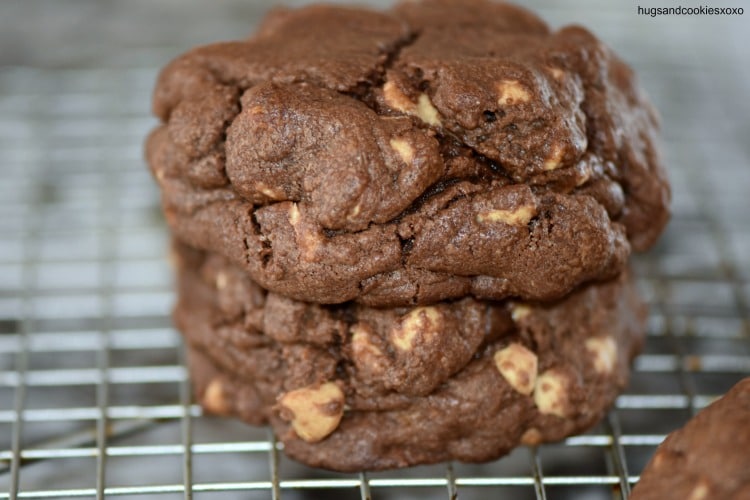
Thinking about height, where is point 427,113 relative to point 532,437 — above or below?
above

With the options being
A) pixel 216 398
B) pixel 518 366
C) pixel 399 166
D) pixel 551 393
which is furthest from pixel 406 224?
pixel 216 398

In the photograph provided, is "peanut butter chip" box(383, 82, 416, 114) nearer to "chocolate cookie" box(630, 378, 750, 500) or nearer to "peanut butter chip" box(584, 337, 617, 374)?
"peanut butter chip" box(584, 337, 617, 374)

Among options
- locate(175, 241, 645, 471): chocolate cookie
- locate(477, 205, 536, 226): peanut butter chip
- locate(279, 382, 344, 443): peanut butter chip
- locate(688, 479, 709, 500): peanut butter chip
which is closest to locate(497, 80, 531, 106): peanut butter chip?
locate(477, 205, 536, 226): peanut butter chip

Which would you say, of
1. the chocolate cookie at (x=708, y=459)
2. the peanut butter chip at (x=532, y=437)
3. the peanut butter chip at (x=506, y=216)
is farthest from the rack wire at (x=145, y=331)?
the peanut butter chip at (x=506, y=216)

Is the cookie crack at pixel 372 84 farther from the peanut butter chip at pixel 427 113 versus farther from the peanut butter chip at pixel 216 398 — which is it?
the peanut butter chip at pixel 216 398

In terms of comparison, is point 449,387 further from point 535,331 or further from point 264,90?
point 264,90

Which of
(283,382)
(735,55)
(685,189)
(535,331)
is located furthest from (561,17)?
(283,382)

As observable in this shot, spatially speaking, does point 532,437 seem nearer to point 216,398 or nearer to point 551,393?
point 551,393

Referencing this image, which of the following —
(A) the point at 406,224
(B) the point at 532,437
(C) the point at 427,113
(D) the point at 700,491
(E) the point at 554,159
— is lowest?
(D) the point at 700,491
